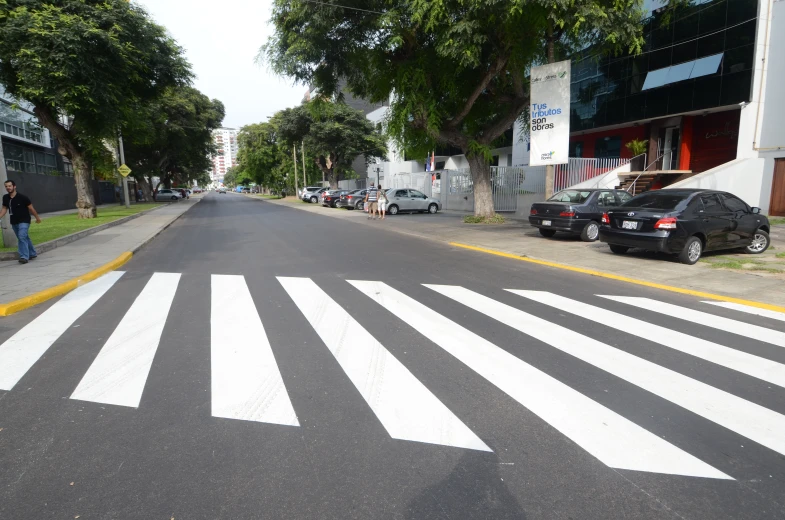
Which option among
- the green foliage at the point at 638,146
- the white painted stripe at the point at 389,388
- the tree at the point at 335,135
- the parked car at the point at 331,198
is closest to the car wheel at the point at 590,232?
the white painted stripe at the point at 389,388

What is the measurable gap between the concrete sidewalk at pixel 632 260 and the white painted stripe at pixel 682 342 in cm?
247

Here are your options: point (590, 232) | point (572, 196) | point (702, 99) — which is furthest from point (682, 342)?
point (702, 99)

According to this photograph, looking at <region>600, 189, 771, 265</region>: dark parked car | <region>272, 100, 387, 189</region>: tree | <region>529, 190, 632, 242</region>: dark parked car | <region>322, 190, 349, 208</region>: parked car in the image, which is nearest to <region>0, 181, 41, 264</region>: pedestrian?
<region>600, 189, 771, 265</region>: dark parked car

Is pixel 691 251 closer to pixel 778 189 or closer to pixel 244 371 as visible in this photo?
pixel 244 371

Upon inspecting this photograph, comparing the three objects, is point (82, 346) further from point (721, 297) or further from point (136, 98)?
point (136, 98)

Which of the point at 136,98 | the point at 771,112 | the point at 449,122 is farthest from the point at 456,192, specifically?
the point at 136,98

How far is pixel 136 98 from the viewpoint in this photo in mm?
22625

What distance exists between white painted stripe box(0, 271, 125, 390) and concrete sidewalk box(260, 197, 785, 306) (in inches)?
335

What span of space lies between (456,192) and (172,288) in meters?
22.9

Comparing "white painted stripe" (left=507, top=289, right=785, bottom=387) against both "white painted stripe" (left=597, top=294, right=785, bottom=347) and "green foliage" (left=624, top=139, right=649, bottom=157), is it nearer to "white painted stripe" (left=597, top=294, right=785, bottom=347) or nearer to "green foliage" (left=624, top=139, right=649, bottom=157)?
"white painted stripe" (left=597, top=294, right=785, bottom=347)

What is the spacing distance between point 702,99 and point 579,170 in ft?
18.9

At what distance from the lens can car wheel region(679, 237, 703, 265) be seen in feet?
30.1

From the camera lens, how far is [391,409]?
11.5ft

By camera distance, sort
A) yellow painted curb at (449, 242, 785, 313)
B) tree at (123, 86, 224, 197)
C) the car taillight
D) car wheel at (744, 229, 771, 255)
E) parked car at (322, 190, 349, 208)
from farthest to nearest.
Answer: tree at (123, 86, 224, 197)
parked car at (322, 190, 349, 208)
car wheel at (744, 229, 771, 255)
the car taillight
yellow painted curb at (449, 242, 785, 313)
